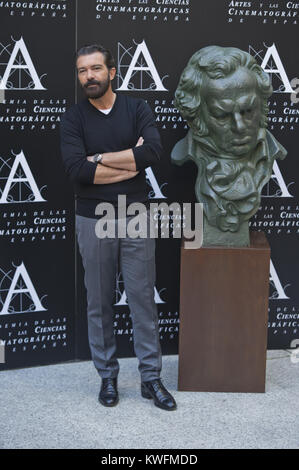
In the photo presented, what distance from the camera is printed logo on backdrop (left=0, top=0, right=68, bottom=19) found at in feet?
12.0

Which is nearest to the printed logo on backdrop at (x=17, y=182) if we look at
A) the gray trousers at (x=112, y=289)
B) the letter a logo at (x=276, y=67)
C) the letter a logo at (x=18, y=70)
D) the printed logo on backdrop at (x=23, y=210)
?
the printed logo on backdrop at (x=23, y=210)

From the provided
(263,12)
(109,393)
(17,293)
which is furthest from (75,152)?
(263,12)

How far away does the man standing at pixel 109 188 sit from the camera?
321cm

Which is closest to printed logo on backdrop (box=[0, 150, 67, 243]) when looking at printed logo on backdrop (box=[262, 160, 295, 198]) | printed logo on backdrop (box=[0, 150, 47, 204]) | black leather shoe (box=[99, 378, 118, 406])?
printed logo on backdrop (box=[0, 150, 47, 204])

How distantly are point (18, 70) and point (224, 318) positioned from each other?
64.6 inches

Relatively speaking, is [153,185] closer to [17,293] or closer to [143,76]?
[143,76]

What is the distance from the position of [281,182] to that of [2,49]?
1.68 metres

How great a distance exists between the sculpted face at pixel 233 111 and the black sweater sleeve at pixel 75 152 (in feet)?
2.07

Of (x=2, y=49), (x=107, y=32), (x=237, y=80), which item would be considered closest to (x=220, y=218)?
(x=237, y=80)

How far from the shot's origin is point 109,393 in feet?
11.5

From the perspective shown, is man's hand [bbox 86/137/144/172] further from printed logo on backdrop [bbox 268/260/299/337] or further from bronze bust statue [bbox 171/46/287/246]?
printed logo on backdrop [bbox 268/260/299/337]

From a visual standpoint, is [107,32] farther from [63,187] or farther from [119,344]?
[119,344]

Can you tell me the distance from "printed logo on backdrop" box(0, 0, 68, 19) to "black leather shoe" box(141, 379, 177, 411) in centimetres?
192

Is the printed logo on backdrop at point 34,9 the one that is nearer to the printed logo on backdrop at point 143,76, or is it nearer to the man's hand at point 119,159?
the printed logo on backdrop at point 143,76
